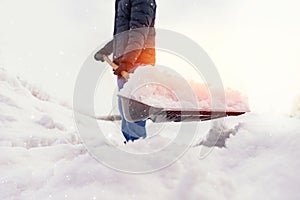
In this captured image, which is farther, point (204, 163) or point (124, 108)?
point (124, 108)

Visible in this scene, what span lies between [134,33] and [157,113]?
23.9 inches

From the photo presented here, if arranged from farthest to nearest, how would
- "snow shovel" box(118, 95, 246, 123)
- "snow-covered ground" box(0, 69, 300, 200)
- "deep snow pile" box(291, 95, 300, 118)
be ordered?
"snow shovel" box(118, 95, 246, 123), "deep snow pile" box(291, 95, 300, 118), "snow-covered ground" box(0, 69, 300, 200)

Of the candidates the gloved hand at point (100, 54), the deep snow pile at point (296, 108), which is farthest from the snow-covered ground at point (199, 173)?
the gloved hand at point (100, 54)

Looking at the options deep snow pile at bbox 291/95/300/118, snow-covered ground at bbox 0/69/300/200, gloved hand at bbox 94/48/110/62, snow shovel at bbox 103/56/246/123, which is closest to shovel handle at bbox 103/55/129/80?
snow shovel at bbox 103/56/246/123

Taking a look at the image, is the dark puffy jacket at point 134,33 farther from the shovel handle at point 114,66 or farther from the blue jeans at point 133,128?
the blue jeans at point 133,128

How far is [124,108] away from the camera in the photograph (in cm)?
264

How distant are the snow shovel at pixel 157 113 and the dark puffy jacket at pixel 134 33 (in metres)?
0.16

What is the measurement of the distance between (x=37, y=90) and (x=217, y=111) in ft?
10.5

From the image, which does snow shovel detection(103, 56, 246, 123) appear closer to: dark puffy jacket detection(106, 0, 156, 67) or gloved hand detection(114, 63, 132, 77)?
gloved hand detection(114, 63, 132, 77)

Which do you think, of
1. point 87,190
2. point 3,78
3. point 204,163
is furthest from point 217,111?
point 3,78

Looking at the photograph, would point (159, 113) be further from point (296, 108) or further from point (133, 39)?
point (296, 108)

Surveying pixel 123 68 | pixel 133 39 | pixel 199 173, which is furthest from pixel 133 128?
pixel 199 173

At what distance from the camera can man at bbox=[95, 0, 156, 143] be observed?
254 cm

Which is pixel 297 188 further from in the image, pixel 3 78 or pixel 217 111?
pixel 3 78
